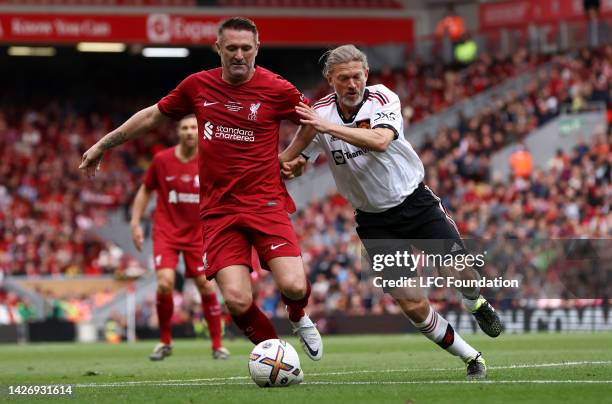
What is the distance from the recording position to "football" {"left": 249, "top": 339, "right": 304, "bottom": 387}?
8766 mm

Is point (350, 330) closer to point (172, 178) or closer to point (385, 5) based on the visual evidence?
point (172, 178)

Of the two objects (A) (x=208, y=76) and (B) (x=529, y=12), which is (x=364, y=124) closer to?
(A) (x=208, y=76)

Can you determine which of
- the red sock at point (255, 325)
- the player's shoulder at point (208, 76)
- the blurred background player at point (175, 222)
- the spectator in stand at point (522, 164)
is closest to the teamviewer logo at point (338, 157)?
the player's shoulder at point (208, 76)

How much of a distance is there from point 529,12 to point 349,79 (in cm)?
3258

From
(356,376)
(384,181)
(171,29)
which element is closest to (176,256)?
(356,376)

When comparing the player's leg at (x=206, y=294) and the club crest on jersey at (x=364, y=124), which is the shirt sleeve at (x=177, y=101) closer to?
the club crest on jersey at (x=364, y=124)

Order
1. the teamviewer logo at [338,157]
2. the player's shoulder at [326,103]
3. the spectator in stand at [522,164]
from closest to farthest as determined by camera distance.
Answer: the teamviewer logo at [338,157] → the player's shoulder at [326,103] → the spectator in stand at [522,164]

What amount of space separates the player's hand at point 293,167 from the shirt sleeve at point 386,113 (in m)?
0.69

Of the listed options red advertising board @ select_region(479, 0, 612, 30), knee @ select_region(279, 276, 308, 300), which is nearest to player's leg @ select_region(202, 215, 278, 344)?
knee @ select_region(279, 276, 308, 300)

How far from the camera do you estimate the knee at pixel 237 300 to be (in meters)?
9.00

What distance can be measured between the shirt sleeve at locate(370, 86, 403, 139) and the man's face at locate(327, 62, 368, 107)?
150 mm

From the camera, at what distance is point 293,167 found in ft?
31.2

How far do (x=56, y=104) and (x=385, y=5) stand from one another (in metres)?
12.1

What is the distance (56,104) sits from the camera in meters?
43.6
